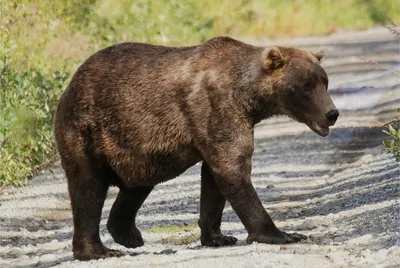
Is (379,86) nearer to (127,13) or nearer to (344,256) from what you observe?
(127,13)

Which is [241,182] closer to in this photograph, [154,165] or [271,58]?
[154,165]

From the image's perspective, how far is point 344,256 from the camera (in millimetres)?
9000

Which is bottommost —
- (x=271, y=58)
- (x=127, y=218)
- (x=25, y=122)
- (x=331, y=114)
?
(x=25, y=122)

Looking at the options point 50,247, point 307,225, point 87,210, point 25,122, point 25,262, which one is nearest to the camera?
point 87,210

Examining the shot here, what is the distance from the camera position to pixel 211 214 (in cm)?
996

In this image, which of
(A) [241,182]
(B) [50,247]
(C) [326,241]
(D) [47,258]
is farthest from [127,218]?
(C) [326,241]

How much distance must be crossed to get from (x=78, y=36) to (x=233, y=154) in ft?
32.9

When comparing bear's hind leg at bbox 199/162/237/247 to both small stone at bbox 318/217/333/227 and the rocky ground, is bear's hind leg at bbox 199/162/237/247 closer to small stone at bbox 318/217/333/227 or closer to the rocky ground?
the rocky ground

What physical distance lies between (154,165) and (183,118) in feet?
1.49

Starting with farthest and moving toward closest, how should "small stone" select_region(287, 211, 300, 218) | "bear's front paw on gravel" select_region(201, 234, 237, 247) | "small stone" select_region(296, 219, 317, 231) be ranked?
1. "small stone" select_region(287, 211, 300, 218)
2. "small stone" select_region(296, 219, 317, 231)
3. "bear's front paw on gravel" select_region(201, 234, 237, 247)

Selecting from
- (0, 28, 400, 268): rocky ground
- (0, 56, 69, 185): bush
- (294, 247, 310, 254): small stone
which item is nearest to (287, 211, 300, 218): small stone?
(0, 28, 400, 268): rocky ground

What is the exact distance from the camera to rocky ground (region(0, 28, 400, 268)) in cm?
908

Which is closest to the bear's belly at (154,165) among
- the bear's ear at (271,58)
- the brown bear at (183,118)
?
the brown bear at (183,118)

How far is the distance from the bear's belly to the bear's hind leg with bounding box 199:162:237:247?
1.00 feet
